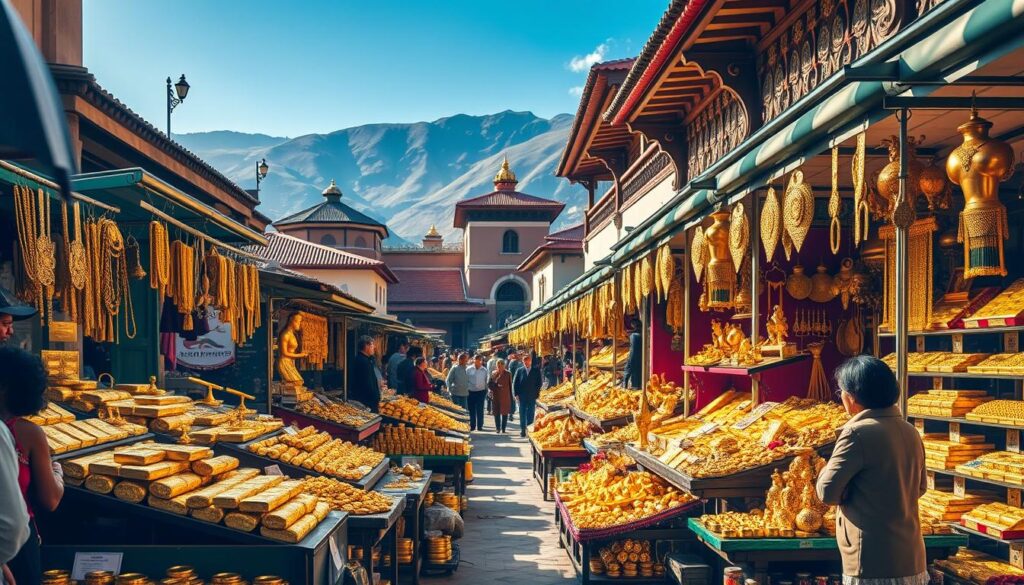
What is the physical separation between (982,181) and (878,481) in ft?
4.76

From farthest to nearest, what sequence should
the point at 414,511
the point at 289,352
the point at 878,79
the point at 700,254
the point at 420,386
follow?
the point at 420,386 → the point at 289,352 → the point at 414,511 → the point at 700,254 → the point at 878,79

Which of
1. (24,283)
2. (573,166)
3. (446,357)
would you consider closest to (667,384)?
(24,283)

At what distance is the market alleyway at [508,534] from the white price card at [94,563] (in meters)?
3.74

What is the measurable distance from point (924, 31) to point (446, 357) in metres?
31.4

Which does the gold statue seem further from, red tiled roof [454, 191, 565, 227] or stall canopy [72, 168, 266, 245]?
red tiled roof [454, 191, 565, 227]

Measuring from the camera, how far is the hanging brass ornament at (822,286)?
25.4ft

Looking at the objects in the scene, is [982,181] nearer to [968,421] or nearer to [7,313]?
[968,421]

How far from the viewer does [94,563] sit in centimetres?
456

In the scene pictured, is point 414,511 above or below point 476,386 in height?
above

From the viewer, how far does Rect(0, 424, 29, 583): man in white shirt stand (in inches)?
112

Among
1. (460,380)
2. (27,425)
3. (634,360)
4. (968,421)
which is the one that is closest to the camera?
(27,425)

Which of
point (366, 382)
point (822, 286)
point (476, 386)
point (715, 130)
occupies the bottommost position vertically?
point (476, 386)

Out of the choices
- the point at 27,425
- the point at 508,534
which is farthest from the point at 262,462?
the point at 508,534

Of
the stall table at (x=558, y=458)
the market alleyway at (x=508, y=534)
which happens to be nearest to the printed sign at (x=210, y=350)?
the market alleyway at (x=508, y=534)
